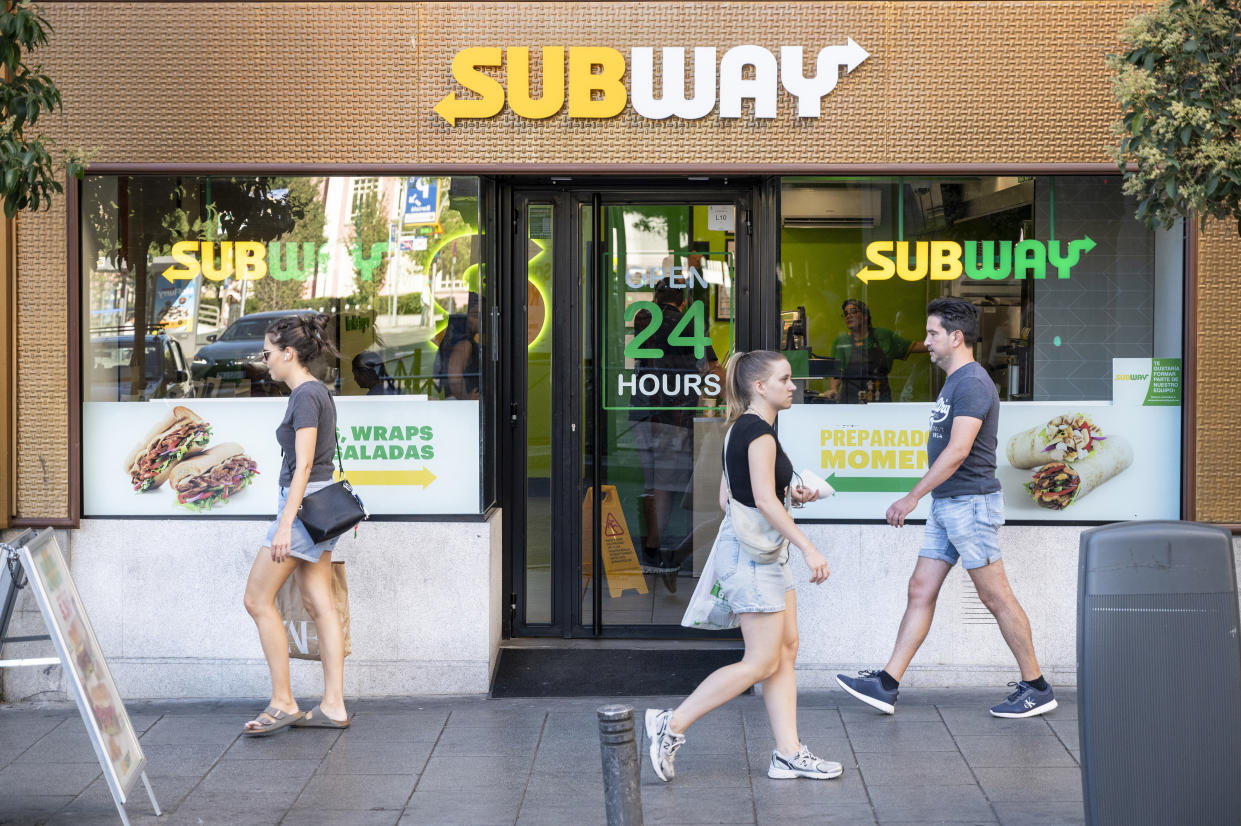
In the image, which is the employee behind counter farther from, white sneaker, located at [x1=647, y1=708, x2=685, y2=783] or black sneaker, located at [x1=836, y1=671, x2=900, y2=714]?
white sneaker, located at [x1=647, y1=708, x2=685, y2=783]

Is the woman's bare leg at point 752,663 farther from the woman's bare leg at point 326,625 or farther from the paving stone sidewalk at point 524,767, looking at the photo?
the woman's bare leg at point 326,625

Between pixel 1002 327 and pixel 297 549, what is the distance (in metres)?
3.82

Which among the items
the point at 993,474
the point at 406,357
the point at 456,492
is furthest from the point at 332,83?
the point at 993,474

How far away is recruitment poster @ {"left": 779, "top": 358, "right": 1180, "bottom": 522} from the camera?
273 inches

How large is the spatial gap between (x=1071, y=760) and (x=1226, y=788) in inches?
62.1

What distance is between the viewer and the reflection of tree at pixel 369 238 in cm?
694

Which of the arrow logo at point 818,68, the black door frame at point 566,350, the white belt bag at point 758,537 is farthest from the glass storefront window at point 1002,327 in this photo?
the white belt bag at point 758,537

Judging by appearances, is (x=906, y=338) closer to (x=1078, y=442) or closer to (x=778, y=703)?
(x=1078, y=442)

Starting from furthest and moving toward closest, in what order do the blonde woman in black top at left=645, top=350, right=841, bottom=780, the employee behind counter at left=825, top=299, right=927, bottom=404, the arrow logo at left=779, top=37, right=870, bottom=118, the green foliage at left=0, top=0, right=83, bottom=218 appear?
1. the employee behind counter at left=825, top=299, right=927, bottom=404
2. the arrow logo at left=779, top=37, right=870, bottom=118
3. the blonde woman in black top at left=645, top=350, right=841, bottom=780
4. the green foliage at left=0, top=0, right=83, bottom=218

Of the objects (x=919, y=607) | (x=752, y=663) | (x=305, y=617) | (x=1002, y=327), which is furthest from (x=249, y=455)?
(x=1002, y=327)

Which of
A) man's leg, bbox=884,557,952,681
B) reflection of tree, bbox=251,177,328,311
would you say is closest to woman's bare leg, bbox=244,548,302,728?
reflection of tree, bbox=251,177,328,311

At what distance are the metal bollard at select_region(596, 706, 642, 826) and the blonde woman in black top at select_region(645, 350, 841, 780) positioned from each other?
44.6 inches

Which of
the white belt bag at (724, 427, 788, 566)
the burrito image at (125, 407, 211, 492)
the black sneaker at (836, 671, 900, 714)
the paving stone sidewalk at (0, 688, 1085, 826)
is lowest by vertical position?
the paving stone sidewalk at (0, 688, 1085, 826)

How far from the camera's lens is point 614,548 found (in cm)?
764
